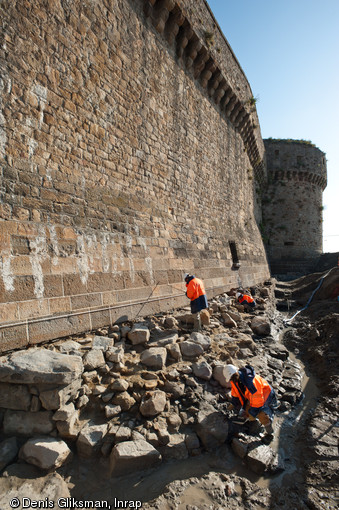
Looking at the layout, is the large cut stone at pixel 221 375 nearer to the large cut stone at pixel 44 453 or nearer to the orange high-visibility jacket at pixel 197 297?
the orange high-visibility jacket at pixel 197 297

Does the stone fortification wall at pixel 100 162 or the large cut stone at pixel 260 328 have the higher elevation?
the stone fortification wall at pixel 100 162

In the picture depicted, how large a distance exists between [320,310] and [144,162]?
766cm

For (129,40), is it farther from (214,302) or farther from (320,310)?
(320,310)

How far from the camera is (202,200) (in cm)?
830

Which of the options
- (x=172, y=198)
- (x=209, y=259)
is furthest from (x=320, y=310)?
(x=172, y=198)

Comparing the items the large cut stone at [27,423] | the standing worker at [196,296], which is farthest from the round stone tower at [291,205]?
the large cut stone at [27,423]

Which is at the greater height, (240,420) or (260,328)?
(260,328)

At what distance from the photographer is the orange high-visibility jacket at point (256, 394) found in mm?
3664

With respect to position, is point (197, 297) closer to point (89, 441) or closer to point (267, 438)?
point (267, 438)

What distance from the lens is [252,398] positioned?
3.66 metres

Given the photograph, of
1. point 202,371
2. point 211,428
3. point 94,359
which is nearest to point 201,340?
point 202,371

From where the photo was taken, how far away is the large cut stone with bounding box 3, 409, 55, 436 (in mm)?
2920

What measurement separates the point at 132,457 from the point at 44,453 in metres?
0.83

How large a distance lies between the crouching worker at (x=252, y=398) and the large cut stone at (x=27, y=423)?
2.21 metres
